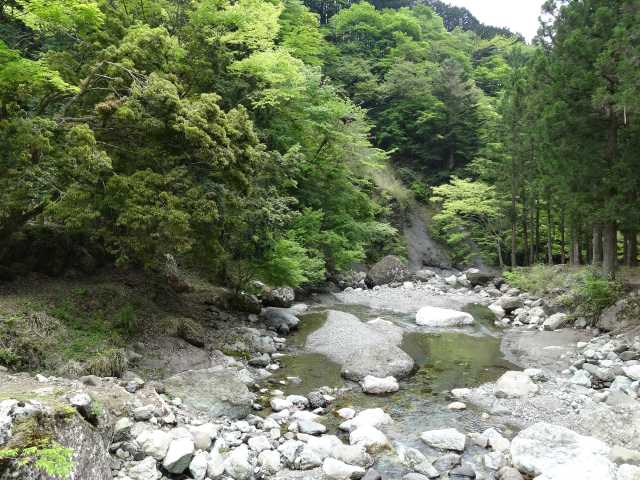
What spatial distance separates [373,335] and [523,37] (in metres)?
55.8

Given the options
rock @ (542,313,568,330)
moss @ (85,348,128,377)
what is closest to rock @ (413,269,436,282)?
rock @ (542,313,568,330)

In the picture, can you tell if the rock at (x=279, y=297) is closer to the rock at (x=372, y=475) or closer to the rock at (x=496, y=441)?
the rock at (x=496, y=441)

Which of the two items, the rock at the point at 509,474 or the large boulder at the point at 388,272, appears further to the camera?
the large boulder at the point at 388,272

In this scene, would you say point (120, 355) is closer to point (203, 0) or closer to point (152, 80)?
point (152, 80)

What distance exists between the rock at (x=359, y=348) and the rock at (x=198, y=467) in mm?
4714

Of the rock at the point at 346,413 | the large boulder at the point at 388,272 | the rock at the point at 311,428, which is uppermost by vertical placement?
the rock at the point at 311,428

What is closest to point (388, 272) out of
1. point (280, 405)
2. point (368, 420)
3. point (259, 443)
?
point (280, 405)

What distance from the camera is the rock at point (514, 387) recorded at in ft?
28.7

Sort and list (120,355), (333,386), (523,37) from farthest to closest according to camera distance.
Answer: (523,37)
(333,386)
(120,355)

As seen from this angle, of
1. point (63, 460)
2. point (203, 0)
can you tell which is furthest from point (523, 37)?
point (63, 460)

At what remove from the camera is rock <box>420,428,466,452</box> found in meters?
6.78

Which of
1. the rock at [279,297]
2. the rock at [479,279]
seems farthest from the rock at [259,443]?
the rock at [479,279]

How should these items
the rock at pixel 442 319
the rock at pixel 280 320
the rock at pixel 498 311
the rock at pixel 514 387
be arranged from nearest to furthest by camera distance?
the rock at pixel 514 387
the rock at pixel 280 320
the rock at pixel 442 319
the rock at pixel 498 311

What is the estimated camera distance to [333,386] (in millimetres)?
9484
